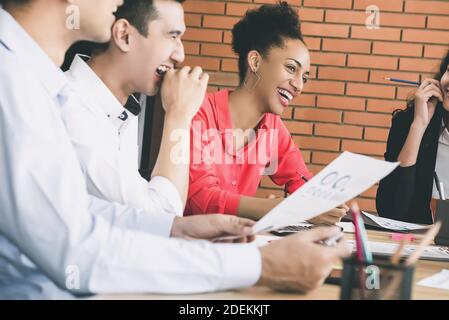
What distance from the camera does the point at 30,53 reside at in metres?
0.89

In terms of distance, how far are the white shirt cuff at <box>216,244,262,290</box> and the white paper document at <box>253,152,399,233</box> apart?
0.06 m

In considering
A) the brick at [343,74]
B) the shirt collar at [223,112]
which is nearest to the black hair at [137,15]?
the shirt collar at [223,112]

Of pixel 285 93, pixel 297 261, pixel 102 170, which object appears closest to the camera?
pixel 297 261

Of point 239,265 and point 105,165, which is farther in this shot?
point 105,165

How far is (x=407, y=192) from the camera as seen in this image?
6.75 feet

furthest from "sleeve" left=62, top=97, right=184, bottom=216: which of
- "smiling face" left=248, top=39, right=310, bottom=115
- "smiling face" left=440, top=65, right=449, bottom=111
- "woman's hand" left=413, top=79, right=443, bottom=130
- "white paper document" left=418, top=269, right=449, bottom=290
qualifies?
"smiling face" left=440, top=65, right=449, bottom=111

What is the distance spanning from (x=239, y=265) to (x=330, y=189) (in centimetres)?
17

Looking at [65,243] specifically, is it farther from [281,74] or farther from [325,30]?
[325,30]

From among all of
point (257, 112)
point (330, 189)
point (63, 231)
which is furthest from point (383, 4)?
point (63, 231)

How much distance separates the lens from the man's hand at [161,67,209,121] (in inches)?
57.9

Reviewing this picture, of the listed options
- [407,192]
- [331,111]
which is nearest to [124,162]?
[407,192]

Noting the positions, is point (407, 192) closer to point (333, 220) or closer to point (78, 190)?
point (333, 220)

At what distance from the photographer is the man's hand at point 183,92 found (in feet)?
4.83

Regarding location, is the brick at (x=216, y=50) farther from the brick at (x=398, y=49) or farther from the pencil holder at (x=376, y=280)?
the pencil holder at (x=376, y=280)
